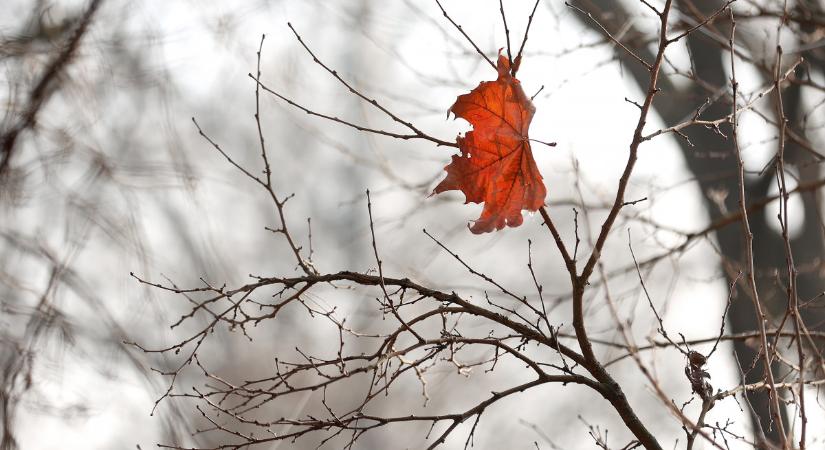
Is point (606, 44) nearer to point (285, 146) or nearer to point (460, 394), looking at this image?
point (460, 394)

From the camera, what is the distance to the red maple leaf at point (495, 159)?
2.99ft

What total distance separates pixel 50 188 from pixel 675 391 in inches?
186

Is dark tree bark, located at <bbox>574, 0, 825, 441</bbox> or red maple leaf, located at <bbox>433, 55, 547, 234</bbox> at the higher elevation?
dark tree bark, located at <bbox>574, 0, 825, 441</bbox>

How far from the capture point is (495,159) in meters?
0.95

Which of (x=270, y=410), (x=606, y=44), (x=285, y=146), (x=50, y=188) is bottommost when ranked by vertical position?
(x=50, y=188)

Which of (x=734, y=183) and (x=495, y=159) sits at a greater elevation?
(x=734, y=183)

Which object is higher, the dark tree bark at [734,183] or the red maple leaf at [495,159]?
the dark tree bark at [734,183]

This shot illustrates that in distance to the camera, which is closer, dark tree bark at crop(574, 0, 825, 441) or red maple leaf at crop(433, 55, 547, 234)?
red maple leaf at crop(433, 55, 547, 234)

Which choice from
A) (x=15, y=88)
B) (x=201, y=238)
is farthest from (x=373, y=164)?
(x=15, y=88)

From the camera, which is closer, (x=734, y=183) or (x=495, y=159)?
(x=495, y=159)

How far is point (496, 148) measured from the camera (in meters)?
0.94

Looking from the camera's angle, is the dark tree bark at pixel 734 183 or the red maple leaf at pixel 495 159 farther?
the dark tree bark at pixel 734 183

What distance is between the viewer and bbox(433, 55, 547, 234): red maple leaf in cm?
91

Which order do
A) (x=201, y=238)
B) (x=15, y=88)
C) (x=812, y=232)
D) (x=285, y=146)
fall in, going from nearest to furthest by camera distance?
(x=15, y=88)
(x=201, y=238)
(x=812, y=232)
(x=285, y=146)
